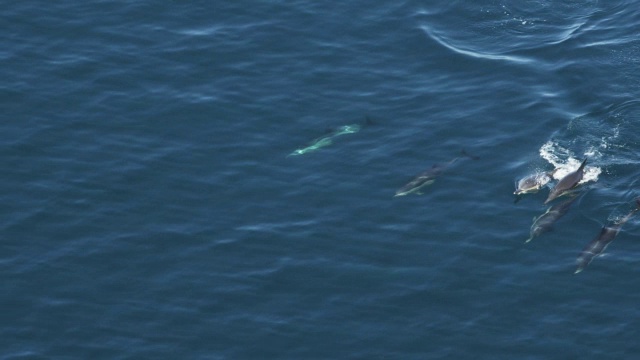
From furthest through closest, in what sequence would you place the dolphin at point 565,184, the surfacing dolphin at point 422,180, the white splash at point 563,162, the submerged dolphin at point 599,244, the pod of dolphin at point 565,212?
the surfacing dolphin at point 422,180 < the white splash at point 563,162 < the dolphin at point 565,184 < the pod of dolphin at point 565,212 < the submerged dolphin at point 599,244

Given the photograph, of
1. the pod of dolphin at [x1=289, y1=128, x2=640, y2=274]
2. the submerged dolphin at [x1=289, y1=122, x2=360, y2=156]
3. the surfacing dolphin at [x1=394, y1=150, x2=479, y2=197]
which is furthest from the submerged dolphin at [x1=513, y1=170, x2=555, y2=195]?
the submerged dolphin at [x1=289, y1=122, x2=360, y2=156]

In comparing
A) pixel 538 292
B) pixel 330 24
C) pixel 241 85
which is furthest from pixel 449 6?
pixel 538 292

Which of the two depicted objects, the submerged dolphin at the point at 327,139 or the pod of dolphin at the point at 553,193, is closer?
the pod of dolphin at the point at 553,193

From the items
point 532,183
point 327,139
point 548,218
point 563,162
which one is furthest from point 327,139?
point 548,218

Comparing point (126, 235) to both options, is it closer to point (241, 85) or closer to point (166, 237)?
point (166, 237)


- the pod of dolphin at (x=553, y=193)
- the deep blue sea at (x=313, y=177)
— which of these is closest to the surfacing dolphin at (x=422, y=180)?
the pod of dolphin at (x=553, y=193)

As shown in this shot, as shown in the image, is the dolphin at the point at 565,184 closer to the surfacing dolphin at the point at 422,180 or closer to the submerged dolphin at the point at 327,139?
the surfacing dolphin at the point at 422,180
